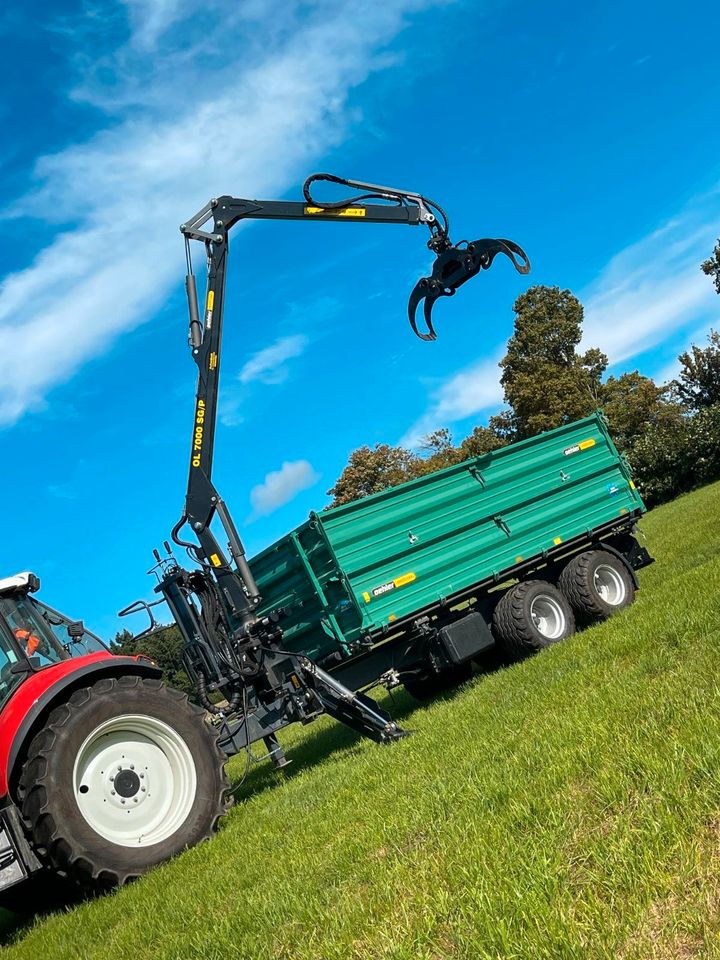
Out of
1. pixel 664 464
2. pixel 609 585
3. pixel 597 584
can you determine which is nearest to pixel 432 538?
pixel 597 584

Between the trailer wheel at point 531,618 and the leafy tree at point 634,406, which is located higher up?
the leafy tree at point 634,406

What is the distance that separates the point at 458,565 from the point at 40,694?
4.71 m

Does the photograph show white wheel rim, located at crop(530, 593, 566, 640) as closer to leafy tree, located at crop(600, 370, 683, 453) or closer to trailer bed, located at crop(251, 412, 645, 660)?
trailer bed, located at crop(251, 412, 645, 660)

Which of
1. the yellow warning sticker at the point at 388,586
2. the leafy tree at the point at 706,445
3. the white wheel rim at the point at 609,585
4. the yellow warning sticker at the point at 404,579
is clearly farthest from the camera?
the leafy tree at the point at 706,445

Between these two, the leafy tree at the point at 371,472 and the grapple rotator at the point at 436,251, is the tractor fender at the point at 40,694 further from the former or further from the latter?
the leafy tree at the point at 371,472

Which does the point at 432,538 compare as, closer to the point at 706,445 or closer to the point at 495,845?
the point at 495,845

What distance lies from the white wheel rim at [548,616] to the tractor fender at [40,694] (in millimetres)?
4644

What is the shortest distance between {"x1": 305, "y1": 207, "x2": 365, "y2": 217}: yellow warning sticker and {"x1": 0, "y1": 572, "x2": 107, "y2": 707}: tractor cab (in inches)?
199

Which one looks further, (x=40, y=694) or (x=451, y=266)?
(x=451, y=266)

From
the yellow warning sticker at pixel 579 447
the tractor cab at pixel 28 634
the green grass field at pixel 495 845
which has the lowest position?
the green grass field at pixel 495 845

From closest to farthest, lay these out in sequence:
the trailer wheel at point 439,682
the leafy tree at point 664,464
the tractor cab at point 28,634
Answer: the tractor cab at point 28,634 < the trailer wheel at point 439,682 < the leafy tree at point 664,464

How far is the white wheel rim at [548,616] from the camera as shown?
941 centimetres

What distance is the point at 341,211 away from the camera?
9.42 meters

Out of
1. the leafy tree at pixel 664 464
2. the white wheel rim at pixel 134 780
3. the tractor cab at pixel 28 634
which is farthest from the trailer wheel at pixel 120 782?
the leafy tree at pixel 664 464
